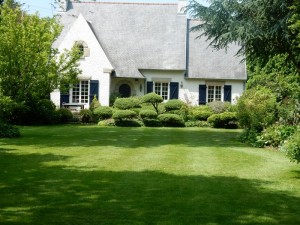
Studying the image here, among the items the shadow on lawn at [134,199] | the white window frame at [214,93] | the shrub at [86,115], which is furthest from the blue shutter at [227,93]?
the shadow on lawn at [134,199]

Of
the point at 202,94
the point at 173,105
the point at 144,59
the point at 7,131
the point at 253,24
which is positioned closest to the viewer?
the point at 7,131

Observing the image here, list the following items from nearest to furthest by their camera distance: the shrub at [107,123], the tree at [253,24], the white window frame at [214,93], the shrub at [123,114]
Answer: the tree at [253,24] → the shrub at [123,114] → the shrub at [107,123] → the white window frame at [214,93]

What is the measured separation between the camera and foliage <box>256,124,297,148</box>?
45.0 ft

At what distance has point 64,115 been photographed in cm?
2580

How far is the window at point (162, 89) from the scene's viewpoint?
30688mm

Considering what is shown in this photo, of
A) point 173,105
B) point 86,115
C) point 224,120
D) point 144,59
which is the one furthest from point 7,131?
point 144,59

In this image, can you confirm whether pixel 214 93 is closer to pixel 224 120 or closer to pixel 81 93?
pixel 224 120

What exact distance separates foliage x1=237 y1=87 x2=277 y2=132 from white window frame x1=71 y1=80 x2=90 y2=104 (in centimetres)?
1503

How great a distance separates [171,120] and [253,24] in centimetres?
A: 919

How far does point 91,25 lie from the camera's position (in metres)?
31.3

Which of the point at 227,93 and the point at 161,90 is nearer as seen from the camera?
the point at 227,93

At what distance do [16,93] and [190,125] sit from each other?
11.8 metres

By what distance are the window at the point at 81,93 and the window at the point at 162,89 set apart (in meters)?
4.77

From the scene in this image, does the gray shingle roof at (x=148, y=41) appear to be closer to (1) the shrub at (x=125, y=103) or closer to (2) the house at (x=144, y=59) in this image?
(2) the house at (x=144, y=59)
